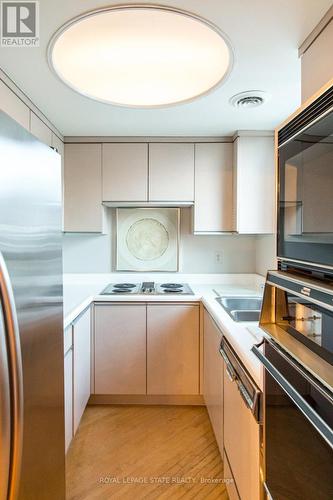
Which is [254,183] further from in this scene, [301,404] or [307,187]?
[301,404]

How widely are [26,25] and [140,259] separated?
6.43 ft

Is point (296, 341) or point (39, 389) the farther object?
point (39, 389)

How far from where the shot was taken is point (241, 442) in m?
1.23

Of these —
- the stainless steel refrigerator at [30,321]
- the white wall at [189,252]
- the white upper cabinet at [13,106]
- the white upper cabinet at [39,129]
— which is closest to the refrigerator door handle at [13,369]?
the stainless steel refrigerator at [30,321]

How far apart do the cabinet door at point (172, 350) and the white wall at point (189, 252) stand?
2.17 feet

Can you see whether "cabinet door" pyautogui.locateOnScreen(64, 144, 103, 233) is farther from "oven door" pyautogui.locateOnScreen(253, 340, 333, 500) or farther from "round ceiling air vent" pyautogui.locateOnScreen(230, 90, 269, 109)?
"oven door" pyautogui.locateOnScreen(253, 340, 333, 500)

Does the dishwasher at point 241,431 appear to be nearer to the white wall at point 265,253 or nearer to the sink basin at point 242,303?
the sink basin at point 242,303

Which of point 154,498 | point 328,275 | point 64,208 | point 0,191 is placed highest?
point 64,208

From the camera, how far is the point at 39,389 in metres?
0.94

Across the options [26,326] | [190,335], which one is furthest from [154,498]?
[26,326]

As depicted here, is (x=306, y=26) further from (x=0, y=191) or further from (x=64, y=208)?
(x=64, y=208)

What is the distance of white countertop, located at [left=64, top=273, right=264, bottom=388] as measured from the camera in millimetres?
1319

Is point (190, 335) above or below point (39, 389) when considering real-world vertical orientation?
below

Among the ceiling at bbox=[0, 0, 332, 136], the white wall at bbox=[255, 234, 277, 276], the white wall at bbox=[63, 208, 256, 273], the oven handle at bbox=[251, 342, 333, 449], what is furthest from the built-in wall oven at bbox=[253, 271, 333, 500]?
the white wall at bbox=[63, 208, 256, 273]
